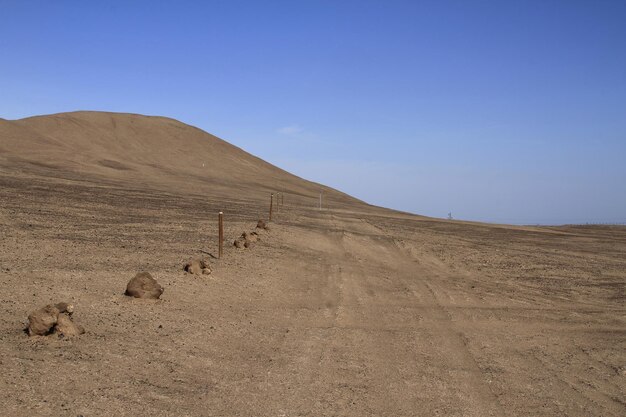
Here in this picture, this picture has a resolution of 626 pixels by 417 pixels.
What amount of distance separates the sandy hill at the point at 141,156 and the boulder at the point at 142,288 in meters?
32.1

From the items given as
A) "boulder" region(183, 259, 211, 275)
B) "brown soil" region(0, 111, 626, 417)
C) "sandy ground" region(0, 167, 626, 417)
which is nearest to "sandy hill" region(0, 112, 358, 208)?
"brown soil" region(0, 111, 626, 417)

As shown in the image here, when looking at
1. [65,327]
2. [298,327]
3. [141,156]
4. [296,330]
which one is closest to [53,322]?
[65,327]

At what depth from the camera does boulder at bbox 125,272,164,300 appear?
434 inches

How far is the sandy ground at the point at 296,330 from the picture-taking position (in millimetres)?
7203

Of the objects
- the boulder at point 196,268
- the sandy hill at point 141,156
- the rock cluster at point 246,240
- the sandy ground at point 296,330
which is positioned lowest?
the sandy ground at point 296,330

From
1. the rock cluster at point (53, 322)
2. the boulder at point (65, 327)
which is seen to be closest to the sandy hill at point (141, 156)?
the rock cluster at point (53, 322)

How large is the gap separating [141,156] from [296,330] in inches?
2230

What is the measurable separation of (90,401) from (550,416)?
15.9 feet

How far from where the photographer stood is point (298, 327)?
10.8 metres

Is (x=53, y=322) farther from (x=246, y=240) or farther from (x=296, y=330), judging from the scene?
(x=246, y=240)

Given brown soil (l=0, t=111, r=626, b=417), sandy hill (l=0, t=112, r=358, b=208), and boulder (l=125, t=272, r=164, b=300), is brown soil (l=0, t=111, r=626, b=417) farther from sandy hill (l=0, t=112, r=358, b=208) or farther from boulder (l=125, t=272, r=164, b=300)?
sandy hill (l=0, t=112, r=358, b=208)

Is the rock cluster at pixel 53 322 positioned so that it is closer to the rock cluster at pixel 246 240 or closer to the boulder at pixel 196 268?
the boulder at pixel 196 268

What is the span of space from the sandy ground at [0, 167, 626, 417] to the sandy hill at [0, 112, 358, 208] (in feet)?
85.3

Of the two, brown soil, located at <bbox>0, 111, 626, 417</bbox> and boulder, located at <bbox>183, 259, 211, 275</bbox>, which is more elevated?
boulder, located at <bbox>183, 259, 211, 275</bbox>
